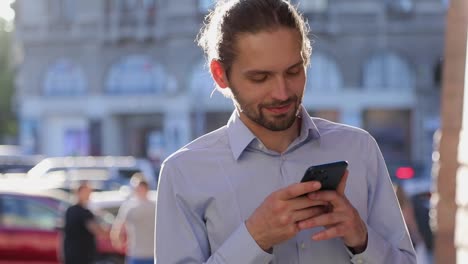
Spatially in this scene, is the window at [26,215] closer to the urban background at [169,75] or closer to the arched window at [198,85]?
the urban background at [169,75]

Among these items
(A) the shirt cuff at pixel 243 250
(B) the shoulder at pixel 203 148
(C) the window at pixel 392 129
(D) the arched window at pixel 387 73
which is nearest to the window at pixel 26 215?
(B) the shoulder at pixel 203 148

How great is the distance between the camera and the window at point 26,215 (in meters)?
16.0

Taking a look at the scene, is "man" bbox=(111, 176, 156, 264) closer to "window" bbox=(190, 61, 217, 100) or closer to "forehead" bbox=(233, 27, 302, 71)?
"forehead" bbox=(233, 27, 302, 71)

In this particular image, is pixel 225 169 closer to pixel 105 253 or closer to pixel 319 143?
pixel 319 143

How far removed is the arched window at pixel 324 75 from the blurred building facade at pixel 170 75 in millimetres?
42

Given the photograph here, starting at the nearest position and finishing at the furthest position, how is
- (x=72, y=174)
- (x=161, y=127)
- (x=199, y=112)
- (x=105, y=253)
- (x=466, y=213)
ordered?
(x=466, y=213) < (x=105, y=253) < (x=72, y=174) < (x=199, y=112) < (x=161, y=127)

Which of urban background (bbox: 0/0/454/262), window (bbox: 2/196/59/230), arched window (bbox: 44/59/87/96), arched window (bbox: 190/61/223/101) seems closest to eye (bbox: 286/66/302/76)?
window (bbox: 2/196/59/230)

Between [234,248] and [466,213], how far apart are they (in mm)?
1360

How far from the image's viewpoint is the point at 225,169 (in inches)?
112

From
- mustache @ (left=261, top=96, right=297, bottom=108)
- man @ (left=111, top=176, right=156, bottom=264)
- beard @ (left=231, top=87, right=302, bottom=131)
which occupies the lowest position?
man @ (left=111, top=176, right=156, bottom=264)

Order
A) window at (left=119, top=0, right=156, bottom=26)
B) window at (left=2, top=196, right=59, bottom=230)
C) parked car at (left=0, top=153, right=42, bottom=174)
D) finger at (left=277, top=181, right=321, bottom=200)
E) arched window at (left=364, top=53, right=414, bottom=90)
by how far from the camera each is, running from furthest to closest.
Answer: window at (left=119, top=0, right=156, bottom=26) < arched window at (left=364, top=53, right=414, bottom=90) < parked car at (left=0, top=153, right=42, bottom=174) < window at (left=2, top=196, right=59, bottom=230) < finger at (left=277, top=181, right=321, bottom=200)

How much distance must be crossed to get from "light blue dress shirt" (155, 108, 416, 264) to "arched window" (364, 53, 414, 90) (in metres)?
45.2

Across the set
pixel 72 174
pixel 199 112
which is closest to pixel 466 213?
pixel 72 174

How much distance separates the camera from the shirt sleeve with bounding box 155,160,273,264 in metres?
2.77
